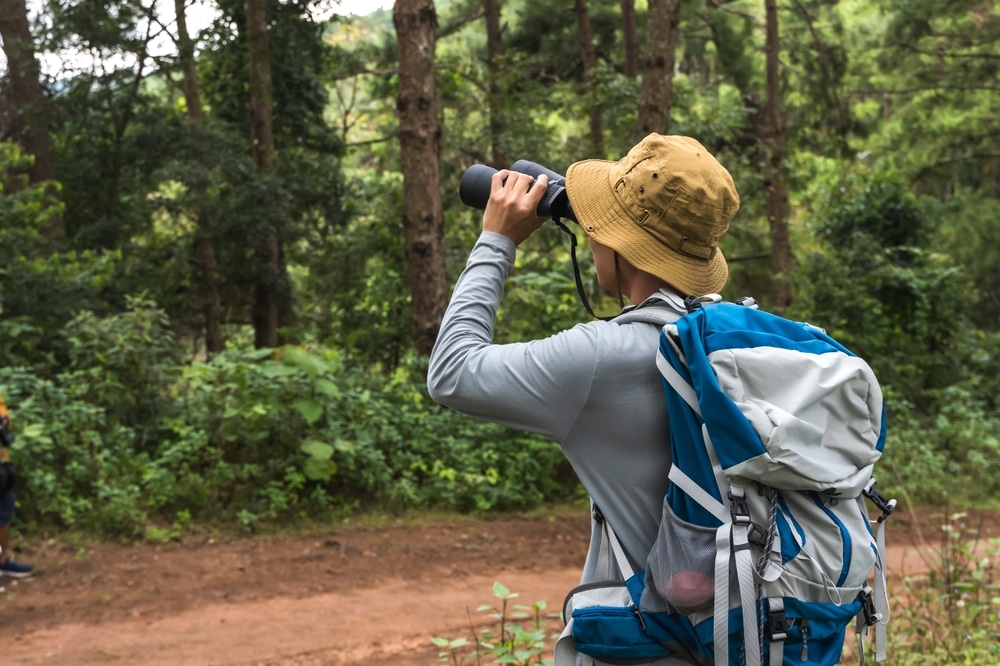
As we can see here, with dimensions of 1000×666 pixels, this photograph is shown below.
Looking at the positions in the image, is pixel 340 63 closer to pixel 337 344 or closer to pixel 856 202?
pixel 337 344

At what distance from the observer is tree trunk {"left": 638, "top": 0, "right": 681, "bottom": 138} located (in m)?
9.56

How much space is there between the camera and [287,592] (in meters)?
6.56

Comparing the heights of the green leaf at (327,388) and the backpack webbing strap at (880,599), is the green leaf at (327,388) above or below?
below

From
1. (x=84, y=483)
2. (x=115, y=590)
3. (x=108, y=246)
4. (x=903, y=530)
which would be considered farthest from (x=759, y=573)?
(x=108, y=246)

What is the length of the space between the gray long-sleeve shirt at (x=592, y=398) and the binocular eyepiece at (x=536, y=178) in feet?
1.10

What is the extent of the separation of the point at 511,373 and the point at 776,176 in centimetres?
1401

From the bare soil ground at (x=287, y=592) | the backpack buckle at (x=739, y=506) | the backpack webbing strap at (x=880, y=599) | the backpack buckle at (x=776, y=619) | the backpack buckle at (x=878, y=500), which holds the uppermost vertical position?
the backpack buckle at (x=739, y=506)

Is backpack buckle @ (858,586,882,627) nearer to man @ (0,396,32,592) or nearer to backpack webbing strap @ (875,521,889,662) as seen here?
backpack webbing strap @ (875,521,889,662)

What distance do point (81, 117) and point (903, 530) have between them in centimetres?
1277

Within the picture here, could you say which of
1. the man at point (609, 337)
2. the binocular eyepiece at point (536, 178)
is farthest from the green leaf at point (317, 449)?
the man at point (609, 337)

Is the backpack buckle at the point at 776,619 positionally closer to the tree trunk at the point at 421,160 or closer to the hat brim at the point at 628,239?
the hat brim at the point at 628,239

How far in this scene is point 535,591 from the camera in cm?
677

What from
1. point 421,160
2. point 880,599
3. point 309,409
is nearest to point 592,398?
point 880,599

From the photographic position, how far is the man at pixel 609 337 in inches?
68.2
